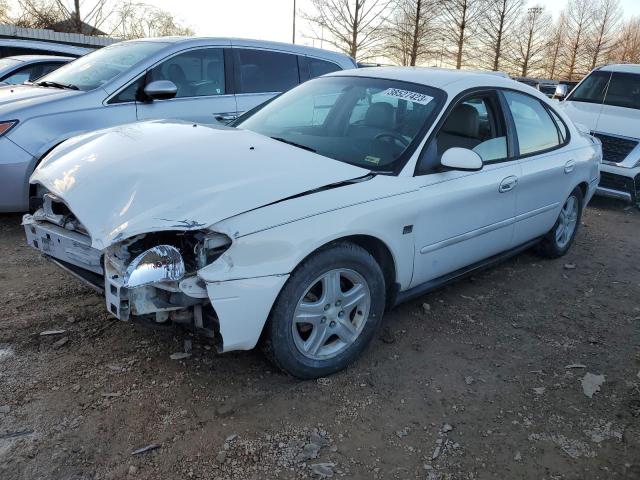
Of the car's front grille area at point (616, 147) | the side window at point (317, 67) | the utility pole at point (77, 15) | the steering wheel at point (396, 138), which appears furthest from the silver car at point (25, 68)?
the utility pole at point (77, 15)

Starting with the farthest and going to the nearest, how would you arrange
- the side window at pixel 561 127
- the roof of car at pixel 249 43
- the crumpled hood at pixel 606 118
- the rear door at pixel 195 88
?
the crumpled hood at pixel 606 118 → the roof of car at pixel 249 43 → the rear door at pixel 195 88 → the side window at pixel 561 127

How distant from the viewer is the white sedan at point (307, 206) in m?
2.48

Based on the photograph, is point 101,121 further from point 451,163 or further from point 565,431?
point 565,431

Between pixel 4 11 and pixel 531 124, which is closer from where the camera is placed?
pixel 531 124

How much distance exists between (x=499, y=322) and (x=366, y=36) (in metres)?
34.8

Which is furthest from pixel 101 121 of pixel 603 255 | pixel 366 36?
pixel 366 36

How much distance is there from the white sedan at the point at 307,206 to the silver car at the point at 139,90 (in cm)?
143

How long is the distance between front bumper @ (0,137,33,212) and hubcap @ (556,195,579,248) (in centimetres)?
467

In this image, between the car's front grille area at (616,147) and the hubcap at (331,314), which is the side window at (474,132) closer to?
the hubcap at (331,314)

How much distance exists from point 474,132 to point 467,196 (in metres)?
0.54

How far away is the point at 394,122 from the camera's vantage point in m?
3.53

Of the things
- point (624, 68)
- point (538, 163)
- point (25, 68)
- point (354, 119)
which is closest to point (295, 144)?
point (354, 119)

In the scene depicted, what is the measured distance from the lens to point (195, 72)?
18.6ft

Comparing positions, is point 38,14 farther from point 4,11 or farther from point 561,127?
point 561,127
